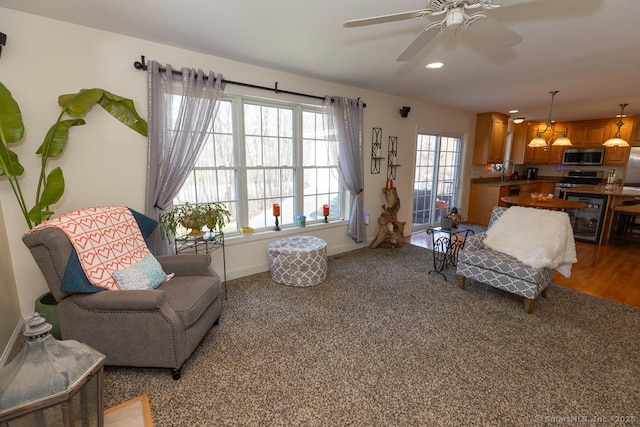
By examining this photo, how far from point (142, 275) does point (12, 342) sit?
1058 mm

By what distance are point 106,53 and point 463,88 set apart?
4137mm

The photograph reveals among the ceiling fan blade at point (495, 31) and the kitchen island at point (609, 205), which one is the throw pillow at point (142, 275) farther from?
the kitchen island at point (609, 205)

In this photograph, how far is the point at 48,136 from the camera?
2150 millimetres

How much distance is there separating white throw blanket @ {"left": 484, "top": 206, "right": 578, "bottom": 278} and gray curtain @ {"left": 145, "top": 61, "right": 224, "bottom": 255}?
10.5ft

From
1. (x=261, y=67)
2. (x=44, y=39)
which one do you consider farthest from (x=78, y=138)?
(x=261, y=67)

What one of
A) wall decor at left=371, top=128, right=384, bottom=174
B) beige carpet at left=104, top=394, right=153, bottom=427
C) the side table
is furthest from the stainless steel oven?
beige carpet at left=104, top=394, right=153, bottom=427

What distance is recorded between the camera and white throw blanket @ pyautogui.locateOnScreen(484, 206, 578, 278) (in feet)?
8.89

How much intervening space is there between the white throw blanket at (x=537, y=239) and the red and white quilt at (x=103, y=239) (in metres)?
3.34

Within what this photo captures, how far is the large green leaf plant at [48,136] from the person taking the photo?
196 centimetres

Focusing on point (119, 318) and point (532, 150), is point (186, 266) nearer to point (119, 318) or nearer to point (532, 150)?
point (119, 318)

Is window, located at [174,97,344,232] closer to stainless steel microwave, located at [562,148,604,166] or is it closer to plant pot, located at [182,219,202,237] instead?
plant pot, located at [182,219,202,237]

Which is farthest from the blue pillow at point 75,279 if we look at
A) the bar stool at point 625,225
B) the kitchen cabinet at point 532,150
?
the kitchen cabinet at point 532,150

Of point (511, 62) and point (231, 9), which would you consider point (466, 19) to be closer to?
point (231, 9)

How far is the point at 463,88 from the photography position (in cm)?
403
